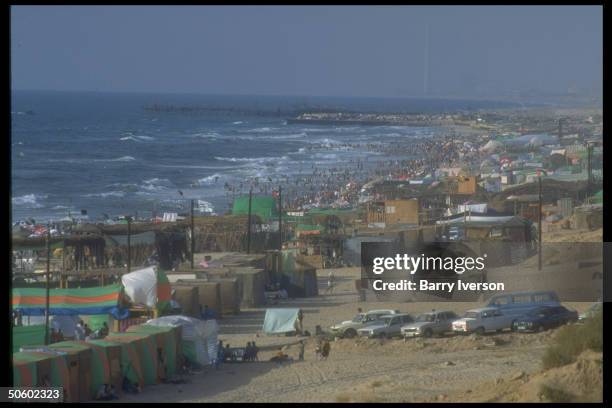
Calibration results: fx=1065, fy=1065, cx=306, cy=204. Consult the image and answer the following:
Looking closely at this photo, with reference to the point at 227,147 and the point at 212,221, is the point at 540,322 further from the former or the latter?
the point at 227,147

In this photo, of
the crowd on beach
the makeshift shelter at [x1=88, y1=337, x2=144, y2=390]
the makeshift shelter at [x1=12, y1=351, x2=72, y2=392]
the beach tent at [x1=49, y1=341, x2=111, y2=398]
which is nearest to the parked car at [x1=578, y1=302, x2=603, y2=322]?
the makeshift shelter at [x1=88, y1=337, x2=144, y2=390]

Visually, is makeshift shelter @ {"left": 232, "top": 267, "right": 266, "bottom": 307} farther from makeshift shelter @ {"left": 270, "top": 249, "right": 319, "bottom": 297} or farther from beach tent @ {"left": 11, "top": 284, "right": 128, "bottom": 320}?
beach tent @ {"left": 11, "top": 284, "right": 128, "bottom": 320}

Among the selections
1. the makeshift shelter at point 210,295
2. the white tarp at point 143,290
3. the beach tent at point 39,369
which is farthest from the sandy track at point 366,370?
the white tarp at point 143,290

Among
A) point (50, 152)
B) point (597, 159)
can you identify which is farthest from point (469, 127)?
point (597, 159)

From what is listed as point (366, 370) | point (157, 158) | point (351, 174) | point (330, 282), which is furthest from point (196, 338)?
point (157, 158)

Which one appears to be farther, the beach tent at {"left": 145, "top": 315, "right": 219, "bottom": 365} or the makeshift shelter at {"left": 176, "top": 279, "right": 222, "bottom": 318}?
the makeshift shelter at {"left": 176, "top": 279, "right": 222, "bottom": 318}

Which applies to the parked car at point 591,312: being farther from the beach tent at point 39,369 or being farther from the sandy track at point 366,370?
the beach tent at point 39,369

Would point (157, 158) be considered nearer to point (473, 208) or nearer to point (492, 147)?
point (492, 147)
